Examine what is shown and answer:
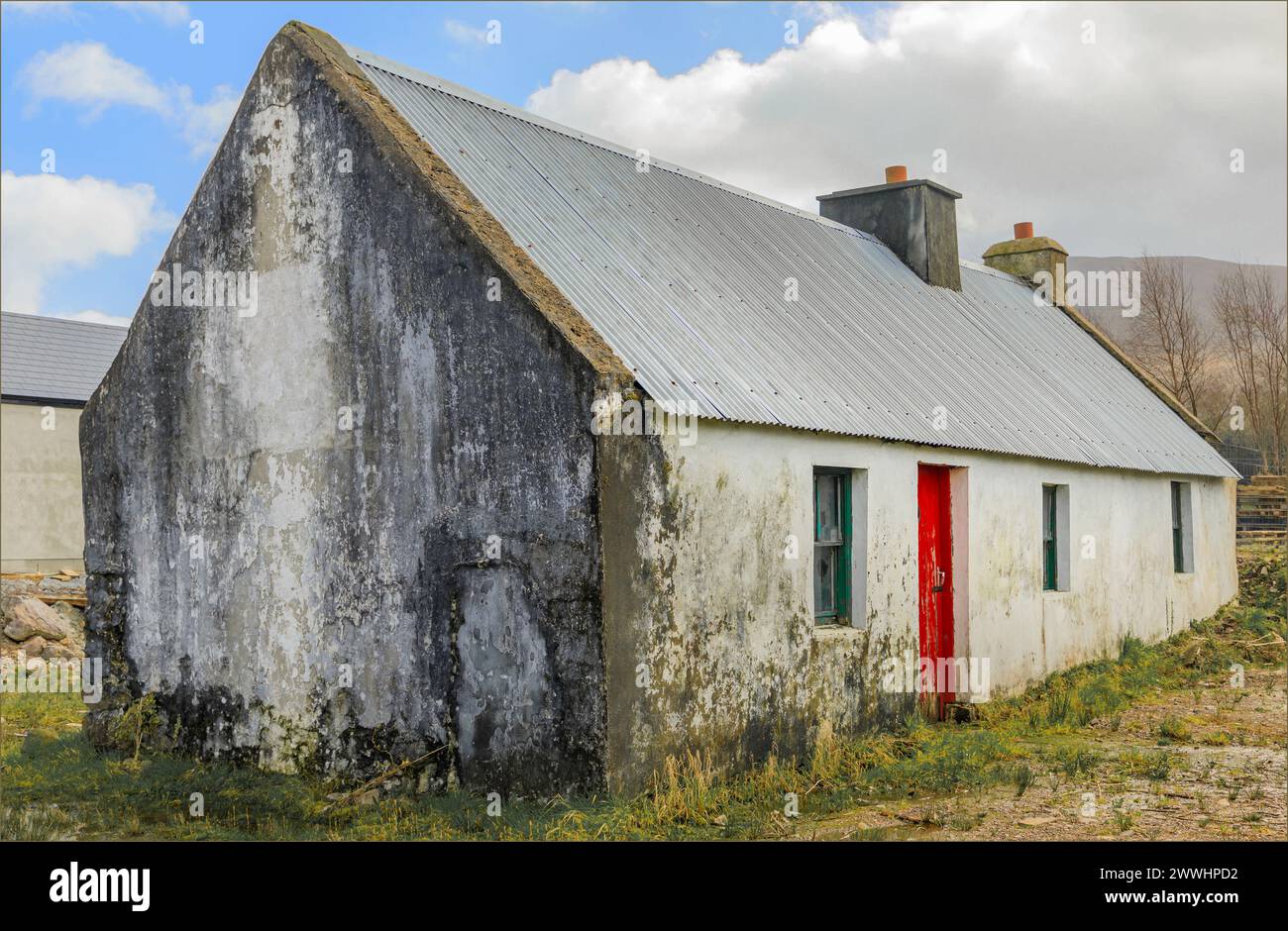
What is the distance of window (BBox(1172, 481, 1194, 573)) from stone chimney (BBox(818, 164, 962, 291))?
4711mm

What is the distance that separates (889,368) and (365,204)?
539 cm

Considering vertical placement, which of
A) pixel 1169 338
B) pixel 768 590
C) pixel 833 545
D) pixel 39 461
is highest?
pixel 1169 338

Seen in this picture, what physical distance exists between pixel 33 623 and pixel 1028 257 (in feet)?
56.5

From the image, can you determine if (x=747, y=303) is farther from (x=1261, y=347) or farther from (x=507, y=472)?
(x=1261, y=347)

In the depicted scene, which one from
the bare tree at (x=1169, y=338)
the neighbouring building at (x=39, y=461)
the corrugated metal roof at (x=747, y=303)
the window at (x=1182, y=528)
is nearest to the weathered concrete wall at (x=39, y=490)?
the neighbouring building at (x=39, y=461)

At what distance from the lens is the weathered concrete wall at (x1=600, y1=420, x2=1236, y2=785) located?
26.4 feet

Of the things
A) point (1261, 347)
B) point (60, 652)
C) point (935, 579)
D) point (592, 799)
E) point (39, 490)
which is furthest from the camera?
point (1261, 347)

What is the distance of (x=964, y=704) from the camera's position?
1212cm

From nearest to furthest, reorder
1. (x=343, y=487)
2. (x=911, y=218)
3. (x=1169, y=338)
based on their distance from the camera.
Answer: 1. (x=343, y=487)
2. (x=911, y=218)
3. (x=1169, y=338)

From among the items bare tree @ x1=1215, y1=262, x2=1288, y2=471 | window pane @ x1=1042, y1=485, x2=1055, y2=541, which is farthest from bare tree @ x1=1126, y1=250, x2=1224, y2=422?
window pane @ x1=1042, y1=485, x2=1055, y2=541

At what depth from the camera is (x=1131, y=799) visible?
28.8 feet

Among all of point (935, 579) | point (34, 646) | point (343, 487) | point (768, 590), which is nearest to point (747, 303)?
point (768, 590)

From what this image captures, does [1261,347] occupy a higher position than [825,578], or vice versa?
[1261,347]

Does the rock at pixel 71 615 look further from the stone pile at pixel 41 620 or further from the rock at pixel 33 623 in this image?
the rock at pixel 33 623
